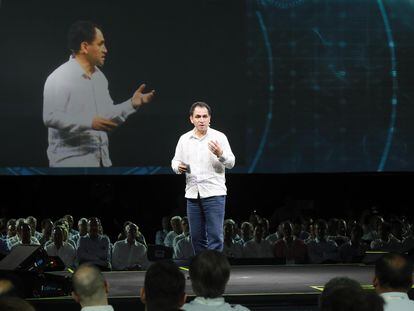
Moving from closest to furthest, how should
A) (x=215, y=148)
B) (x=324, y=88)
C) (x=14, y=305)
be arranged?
(x=14, y=305)
(x=215, y=148)
(x=324, y=88)

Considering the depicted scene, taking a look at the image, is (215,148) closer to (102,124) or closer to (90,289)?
(90,289)

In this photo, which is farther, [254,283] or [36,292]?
[254,283]

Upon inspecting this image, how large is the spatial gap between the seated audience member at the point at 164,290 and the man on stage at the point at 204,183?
7.74 ft

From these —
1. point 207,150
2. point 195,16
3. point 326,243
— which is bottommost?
point 326,243

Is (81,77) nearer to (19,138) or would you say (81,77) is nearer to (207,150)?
(19,138)

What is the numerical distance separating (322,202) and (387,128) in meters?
2.64

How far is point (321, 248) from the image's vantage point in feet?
27.6

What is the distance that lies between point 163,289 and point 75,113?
5979 millimetres

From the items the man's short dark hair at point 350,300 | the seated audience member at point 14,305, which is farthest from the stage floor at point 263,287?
the seated audience member at point 14,305

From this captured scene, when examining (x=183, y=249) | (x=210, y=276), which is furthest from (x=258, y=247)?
(x=210, y=276)

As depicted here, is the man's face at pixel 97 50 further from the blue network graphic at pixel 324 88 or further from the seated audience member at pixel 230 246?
the seated audience member at pixel 230 246

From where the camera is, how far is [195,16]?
28.4ft

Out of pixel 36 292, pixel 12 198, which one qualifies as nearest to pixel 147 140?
pixel 12 198

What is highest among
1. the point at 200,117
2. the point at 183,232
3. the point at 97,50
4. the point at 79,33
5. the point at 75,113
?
the point at 79,33
